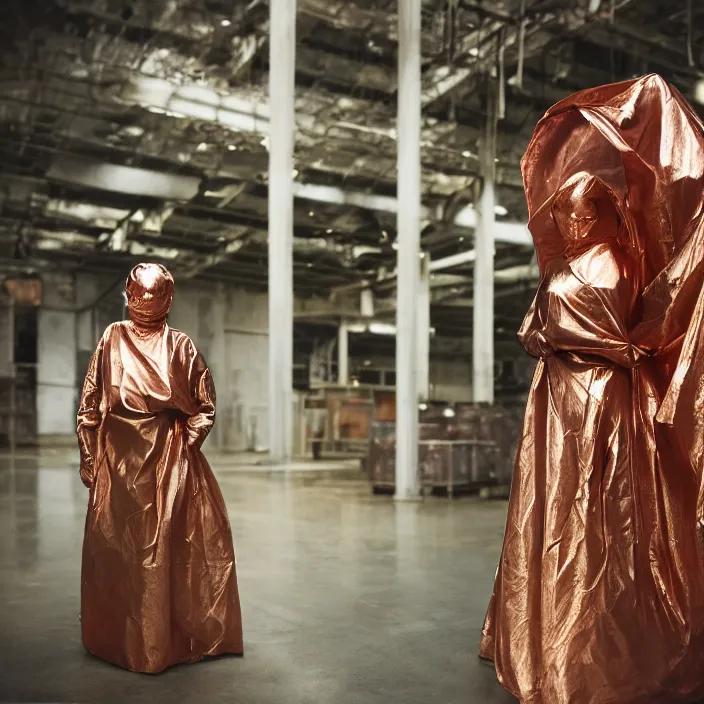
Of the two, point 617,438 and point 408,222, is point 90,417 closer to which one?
point 617,438

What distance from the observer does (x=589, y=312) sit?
229cm

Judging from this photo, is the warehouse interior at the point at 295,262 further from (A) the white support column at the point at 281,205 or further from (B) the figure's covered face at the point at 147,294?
(B) the figure's covered face at the point at 147,294

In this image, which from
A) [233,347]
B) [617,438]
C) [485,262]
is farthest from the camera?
[233,347]

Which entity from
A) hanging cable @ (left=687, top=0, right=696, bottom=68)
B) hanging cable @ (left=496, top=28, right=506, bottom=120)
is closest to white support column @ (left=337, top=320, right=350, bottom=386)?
hanging cable @ (left=496, top=28, right=506, bottom=120)

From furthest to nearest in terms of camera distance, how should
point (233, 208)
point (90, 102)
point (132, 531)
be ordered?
point (233, 208) < point (90, 102) < point (132, 531)

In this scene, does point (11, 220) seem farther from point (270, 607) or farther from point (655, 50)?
point (270, 607)

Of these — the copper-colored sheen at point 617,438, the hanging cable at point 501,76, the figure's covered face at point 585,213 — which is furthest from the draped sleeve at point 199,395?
the hanging cable at point 501,76

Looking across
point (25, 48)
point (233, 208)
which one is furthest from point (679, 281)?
point (233, 208)

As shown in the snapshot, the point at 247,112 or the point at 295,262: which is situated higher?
the point at 247,112

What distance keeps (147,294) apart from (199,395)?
0.43m

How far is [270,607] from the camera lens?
13.0 ft

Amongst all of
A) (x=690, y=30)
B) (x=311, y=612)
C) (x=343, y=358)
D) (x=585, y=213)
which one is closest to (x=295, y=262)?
(x=343, y=358)

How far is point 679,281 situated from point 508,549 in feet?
3.19

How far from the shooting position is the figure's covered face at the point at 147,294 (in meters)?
2.91
